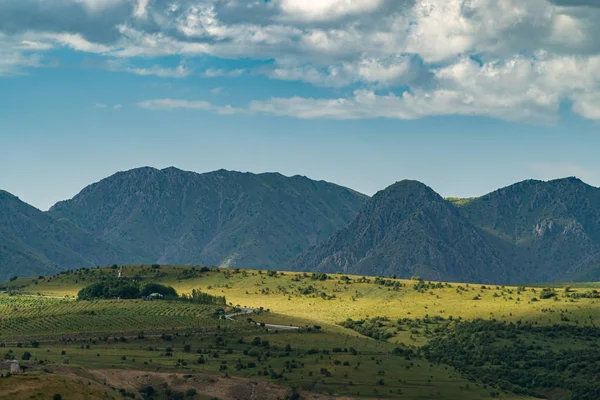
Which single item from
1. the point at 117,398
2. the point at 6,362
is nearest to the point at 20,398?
the point at 117,398

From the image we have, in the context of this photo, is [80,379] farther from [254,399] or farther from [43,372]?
[254,399]

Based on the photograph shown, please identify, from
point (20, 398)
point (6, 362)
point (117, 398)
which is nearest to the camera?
point (20, 398)

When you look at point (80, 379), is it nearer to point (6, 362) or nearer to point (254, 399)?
point (6, 362)

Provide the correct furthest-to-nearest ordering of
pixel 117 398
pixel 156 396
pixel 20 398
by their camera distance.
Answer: pixel 156 396
pixel 117 398
pixel 20 398

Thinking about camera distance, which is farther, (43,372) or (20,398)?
(43,372)

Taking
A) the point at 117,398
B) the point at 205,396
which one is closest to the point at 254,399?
the point at 205,396

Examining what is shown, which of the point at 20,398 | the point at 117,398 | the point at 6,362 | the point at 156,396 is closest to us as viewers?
the point at 20,398

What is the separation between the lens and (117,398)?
163000mm

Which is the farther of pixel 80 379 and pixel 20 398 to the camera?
pixel 80 379

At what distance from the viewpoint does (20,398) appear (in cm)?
13988

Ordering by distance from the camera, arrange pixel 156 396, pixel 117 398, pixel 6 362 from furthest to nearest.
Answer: pixel 156 396 < pixel 6 362 < pixel 117 398

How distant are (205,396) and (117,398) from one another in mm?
34185

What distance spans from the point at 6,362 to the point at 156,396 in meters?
30.0

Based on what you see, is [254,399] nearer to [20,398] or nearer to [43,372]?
[43,372]
